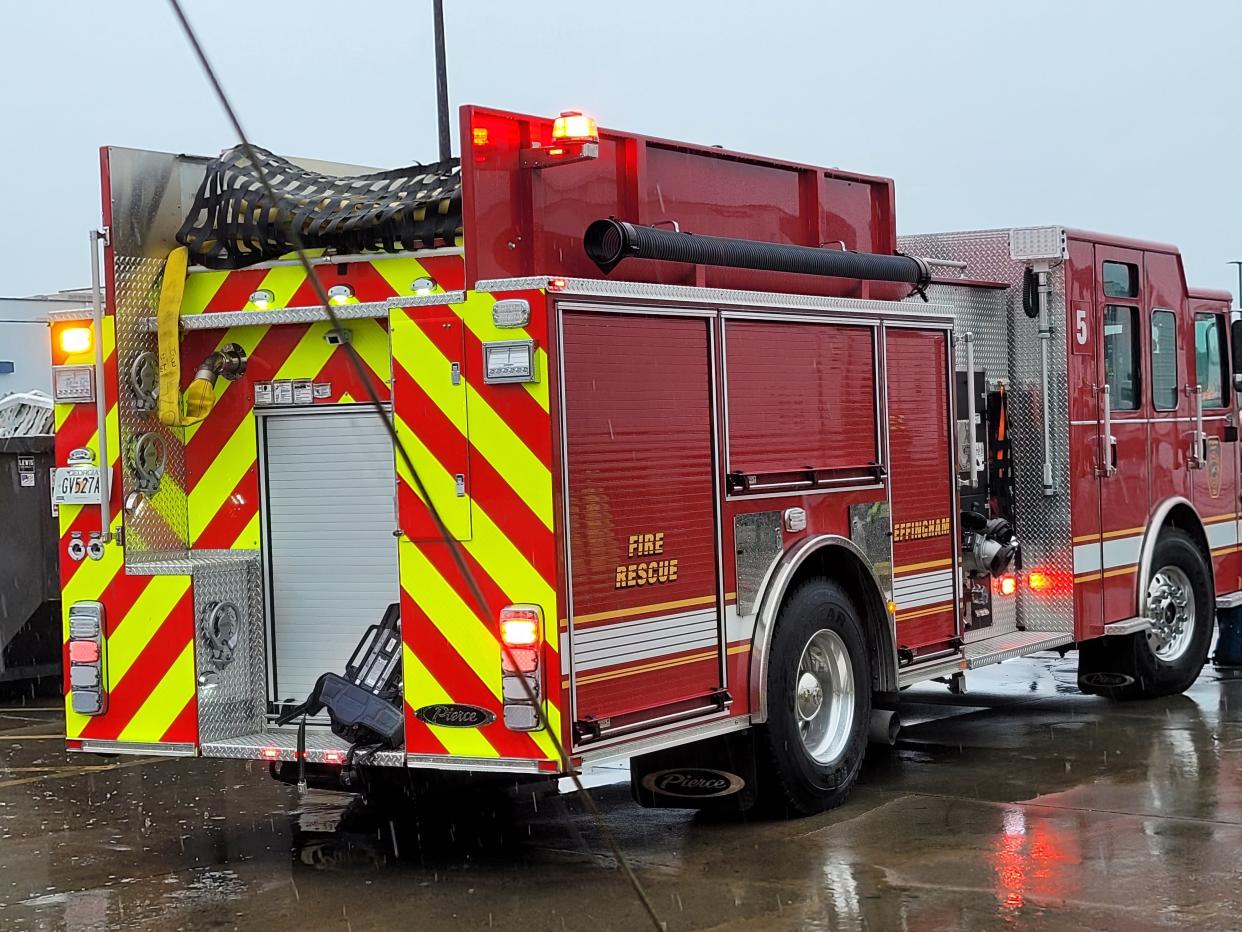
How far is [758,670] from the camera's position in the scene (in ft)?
23.8

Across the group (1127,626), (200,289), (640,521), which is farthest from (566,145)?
(1127,626)

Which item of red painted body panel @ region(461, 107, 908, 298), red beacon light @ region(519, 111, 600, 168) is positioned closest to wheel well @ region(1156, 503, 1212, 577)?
red painted body panel @ region(461, 107, 908, 298)

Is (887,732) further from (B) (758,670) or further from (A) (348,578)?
(A) (348,578)

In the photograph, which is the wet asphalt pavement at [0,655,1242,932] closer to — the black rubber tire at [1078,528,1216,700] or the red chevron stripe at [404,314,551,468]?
the black rubber tire at [1078,528,1216,700]

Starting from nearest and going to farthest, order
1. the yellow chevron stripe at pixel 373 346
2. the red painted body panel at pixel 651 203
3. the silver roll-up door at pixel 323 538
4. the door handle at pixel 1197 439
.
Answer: the red painted body panel at pixel 651 203 → the yellow chevron stripe at pixel 373 346 → the silver roll-up door at pixel 323 538 → the door handle at pixel 1197 439

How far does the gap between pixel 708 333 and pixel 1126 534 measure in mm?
4276

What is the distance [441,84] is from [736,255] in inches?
495

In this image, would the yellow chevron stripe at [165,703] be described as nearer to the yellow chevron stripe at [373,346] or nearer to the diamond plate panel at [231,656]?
the diamond plate panel at [231,656]

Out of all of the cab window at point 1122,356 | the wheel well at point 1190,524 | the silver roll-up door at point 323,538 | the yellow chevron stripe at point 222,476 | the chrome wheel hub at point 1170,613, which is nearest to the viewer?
the silver roll-up door at point 323,538

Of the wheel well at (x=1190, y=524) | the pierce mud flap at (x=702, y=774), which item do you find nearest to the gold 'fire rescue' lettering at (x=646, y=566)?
the pierce mud flap at (x=702, y=774)

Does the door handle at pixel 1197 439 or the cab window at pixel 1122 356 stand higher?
the cab window at pixel 1122 356

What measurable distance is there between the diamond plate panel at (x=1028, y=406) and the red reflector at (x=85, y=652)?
16.2ft

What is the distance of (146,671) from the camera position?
7148mm

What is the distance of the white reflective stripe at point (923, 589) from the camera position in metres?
8.32
